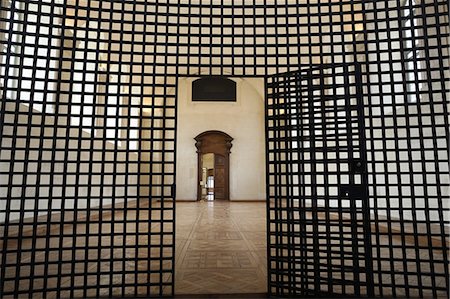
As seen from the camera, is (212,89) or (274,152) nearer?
(274,152)

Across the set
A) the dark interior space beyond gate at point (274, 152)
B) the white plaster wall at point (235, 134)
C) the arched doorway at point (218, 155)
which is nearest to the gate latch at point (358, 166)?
the dark interior space beyond gate at point (274, 152)

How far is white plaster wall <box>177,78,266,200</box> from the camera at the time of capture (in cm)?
1822

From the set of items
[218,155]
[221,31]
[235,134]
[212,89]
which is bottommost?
[212,89]

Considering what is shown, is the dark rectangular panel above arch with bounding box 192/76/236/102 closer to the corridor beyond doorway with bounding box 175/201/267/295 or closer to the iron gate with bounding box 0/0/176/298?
the iron gate with bounding box 0/0/176/298

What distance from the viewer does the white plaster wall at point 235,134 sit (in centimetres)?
1822

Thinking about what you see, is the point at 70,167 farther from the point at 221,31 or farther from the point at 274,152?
the point at 274,152

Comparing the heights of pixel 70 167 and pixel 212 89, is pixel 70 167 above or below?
below

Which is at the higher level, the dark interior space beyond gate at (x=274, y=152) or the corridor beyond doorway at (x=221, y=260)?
the dark interior space beyond gate at (x=274, y=152)

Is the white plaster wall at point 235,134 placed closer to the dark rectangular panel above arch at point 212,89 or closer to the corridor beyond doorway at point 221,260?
the corridor beyond doorway at point 221,260

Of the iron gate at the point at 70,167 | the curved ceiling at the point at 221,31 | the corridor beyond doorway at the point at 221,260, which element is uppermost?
the curved ceiling at the point at 221,31

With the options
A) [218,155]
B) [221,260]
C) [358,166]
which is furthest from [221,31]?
[218,155]

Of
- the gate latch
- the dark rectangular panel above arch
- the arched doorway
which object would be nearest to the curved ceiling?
the dark rectangular panel above arch

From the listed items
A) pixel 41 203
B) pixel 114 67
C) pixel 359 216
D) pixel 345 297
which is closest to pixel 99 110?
pixel 114 67

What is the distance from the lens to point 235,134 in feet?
61.1
